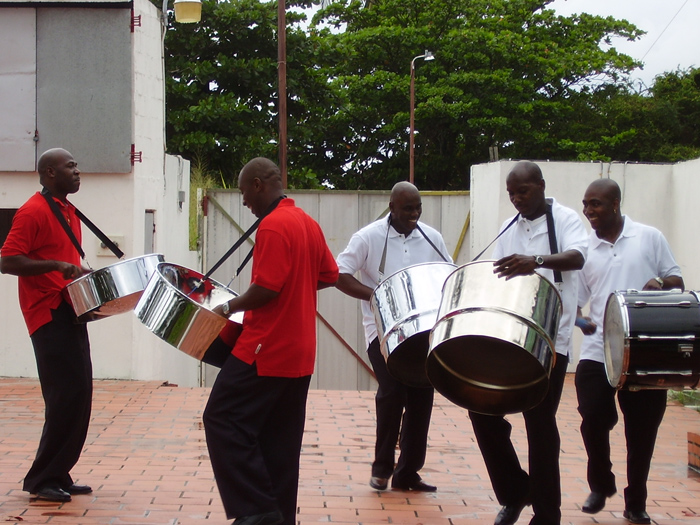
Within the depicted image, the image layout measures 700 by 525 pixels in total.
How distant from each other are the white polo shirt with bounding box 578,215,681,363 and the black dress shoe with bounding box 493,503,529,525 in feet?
2.84

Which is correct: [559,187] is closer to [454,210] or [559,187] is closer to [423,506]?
[454,210]

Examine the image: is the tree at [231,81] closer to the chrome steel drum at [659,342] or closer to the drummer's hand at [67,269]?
the drummer's hand at [67,269]

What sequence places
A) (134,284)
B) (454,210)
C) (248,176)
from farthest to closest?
(454,210), (134,284), (248,176)

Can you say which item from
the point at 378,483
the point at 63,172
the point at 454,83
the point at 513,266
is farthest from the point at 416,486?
the point at 454,83

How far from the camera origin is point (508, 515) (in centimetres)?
430

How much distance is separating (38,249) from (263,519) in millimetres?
1846

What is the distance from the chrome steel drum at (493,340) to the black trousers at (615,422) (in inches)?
36.2

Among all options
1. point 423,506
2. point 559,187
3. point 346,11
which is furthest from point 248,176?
point 346,11

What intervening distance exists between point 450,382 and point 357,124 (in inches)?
1220

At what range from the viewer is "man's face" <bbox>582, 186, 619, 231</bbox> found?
466 cm

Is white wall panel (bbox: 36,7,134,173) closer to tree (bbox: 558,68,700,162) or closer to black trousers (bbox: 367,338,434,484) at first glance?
black trousers (bbox: 367,338,434,484)

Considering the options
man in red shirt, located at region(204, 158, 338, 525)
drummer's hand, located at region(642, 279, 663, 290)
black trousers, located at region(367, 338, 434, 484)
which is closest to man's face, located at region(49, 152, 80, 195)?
man in red shirt, located at region(204, 158, 338, 525)

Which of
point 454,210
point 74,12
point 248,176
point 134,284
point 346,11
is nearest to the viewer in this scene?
point 248,176

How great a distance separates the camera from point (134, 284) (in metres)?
4.49
